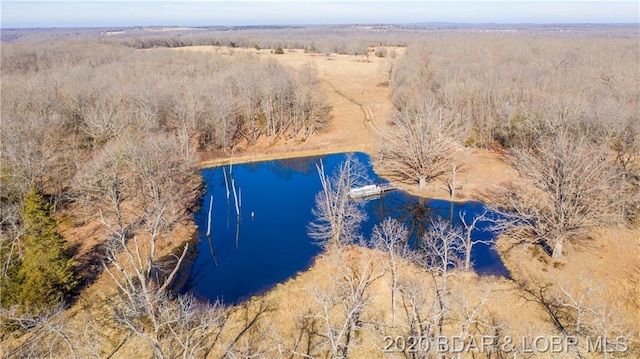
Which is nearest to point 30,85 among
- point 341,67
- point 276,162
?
point 276,162

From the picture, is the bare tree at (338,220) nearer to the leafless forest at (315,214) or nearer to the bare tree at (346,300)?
the leafless forest at (315,214)

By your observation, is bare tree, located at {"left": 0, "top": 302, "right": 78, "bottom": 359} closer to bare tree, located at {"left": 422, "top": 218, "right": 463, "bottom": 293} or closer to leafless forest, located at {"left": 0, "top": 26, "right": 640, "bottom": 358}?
leafless forest, located at {"left": 0, "top": 26, "right": 640, "bottom": 358}

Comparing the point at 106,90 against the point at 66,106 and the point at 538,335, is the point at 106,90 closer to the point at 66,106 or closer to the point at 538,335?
the point at 66,106

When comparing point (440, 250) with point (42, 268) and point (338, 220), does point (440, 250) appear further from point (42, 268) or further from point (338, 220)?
point (42, 268)

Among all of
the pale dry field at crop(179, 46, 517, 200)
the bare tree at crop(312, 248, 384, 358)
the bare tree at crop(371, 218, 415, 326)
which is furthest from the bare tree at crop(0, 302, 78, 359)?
the pale dry field at crop(179, 46, 517, 200)

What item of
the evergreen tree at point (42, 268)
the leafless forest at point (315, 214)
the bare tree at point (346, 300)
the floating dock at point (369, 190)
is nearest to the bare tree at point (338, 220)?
the leafless forest at point (315, 214)
